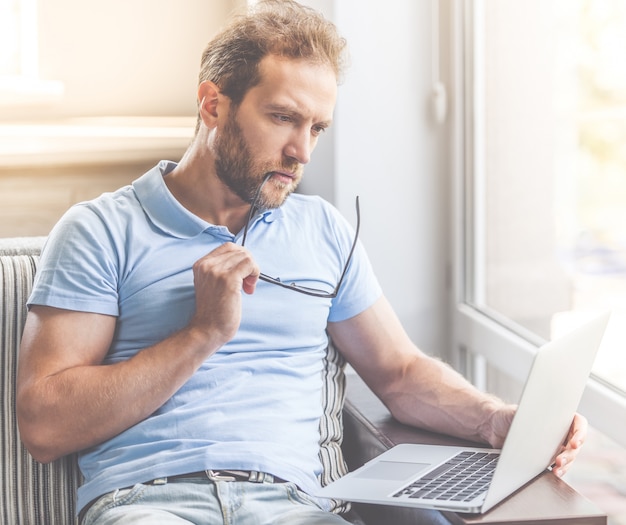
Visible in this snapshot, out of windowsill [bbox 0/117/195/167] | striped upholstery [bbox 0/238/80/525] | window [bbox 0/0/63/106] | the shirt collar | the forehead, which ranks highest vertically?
window [bbox 0/0/63/106]

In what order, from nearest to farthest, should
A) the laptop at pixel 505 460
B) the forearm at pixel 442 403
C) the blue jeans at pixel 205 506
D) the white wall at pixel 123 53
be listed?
the laptop at pixel 505 460
the blue jeans at pixel 205 506
the forearm at pixel 442 403
the white wall at pixel 123 53

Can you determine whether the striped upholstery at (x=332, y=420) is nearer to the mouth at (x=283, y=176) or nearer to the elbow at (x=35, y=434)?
the mouth at (x=283, y=176)

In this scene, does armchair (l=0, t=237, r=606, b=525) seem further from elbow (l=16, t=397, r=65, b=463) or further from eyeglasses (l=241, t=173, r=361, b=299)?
eyeglasses (l=241, t=173, r=361, b=299)

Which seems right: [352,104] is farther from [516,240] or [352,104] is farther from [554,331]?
[554,331]

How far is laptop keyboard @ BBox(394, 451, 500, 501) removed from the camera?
3.71 feet

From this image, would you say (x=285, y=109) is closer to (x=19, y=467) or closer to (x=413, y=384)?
(x=413, y=384)

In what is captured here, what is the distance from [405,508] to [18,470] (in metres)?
0.60

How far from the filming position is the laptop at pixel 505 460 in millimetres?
1061

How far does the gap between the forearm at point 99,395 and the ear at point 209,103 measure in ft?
1.26

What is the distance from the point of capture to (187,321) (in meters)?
1.36

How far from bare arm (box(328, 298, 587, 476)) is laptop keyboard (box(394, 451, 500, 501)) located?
0.07 metres

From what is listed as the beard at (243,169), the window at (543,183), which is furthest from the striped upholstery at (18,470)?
the window at (543,183)

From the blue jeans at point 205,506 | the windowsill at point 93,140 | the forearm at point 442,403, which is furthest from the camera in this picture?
the windowsill at point 93,140

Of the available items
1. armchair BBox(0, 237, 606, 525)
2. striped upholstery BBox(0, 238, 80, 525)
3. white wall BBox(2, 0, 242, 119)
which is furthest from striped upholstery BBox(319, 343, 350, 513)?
white wall BBox(2, 0, 242, 119)
